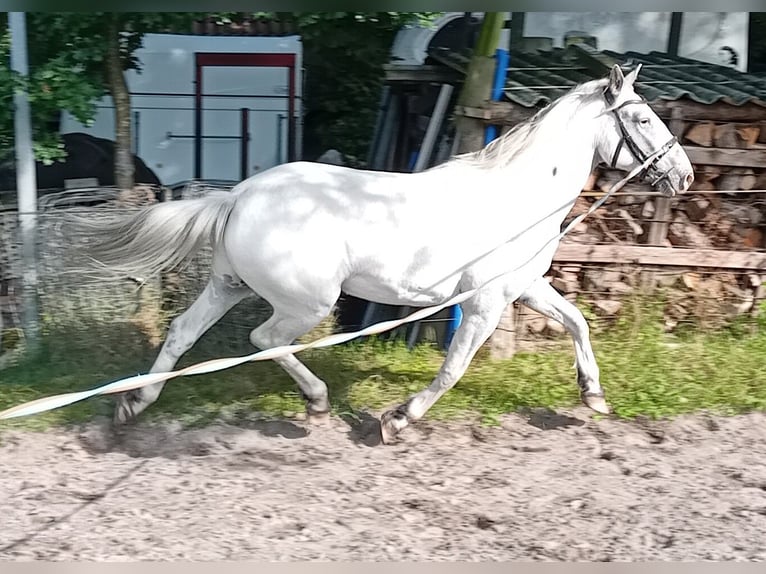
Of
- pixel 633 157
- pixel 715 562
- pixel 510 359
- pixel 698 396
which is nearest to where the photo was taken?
pixel 715 562

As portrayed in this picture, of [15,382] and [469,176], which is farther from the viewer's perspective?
[15,382]

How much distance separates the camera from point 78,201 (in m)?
5.11

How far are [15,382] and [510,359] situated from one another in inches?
113

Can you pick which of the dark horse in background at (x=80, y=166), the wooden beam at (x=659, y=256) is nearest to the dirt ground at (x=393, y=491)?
the wooden beam at (x=659, y=256)

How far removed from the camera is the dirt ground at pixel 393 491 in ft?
11.1

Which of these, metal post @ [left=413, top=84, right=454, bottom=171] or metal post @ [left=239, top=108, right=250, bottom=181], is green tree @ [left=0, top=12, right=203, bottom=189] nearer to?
metal post @ [left=239, top=108, right=250, bottom=181]

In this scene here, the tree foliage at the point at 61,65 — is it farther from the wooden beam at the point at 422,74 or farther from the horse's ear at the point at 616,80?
the horse's ear at the point at 616,80

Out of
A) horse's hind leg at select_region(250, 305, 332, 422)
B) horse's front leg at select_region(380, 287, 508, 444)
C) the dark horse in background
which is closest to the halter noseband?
horse's front leg at select_region(380, 287, 508, 444)

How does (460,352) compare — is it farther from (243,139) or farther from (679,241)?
(243,139)

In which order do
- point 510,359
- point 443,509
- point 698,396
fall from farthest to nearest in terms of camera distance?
point 510,359 < point 698,396 < point 443,509

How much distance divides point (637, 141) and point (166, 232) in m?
2.24

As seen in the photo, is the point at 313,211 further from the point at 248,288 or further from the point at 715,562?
the point at 715,562

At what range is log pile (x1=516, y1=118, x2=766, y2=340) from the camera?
541 centimetres

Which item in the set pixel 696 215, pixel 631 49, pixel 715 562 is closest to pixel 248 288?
pixel 715 562
